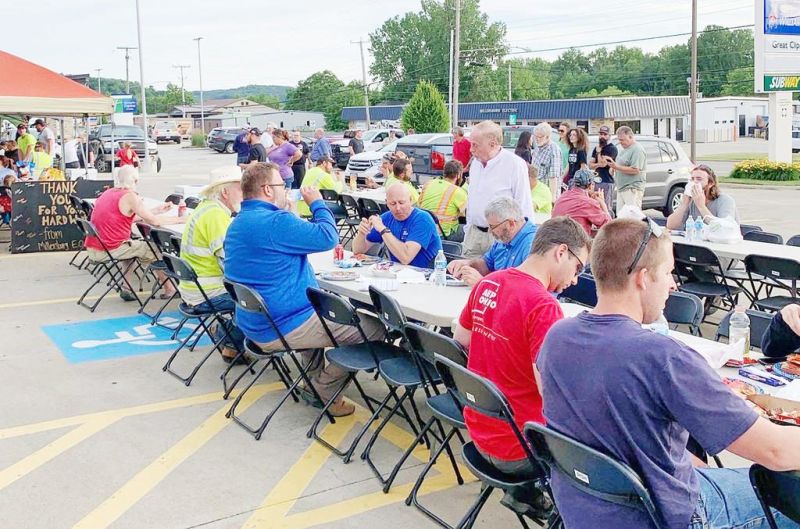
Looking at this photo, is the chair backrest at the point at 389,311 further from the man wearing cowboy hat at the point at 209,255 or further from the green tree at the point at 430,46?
the green tree at the point at 430,46

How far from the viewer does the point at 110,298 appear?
29.5 ft

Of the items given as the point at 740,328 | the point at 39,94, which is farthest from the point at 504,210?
the point at 39,94

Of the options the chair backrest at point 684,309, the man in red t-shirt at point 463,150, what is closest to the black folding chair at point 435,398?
the chair backrest at point 684,309

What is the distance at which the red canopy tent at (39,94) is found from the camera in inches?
440

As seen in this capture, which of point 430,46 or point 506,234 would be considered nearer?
point 506,234

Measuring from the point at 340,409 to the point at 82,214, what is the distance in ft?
25.2

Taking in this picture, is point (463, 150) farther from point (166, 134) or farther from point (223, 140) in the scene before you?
point (166, 134)

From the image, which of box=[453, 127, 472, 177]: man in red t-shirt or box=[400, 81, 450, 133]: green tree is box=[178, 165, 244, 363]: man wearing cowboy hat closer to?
box=[453, 127, 472, 177]: man in red t-shirt

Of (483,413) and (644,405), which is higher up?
(644,405)

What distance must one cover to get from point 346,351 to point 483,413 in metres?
2.00

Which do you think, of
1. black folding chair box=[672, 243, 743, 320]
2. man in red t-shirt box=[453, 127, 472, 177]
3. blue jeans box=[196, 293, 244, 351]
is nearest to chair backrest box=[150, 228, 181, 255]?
blue jeans box=[196, 293, 244, 351]

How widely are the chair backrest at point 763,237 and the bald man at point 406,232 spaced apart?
10.1 feet

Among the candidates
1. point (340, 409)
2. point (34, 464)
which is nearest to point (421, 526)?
point (340, 409)

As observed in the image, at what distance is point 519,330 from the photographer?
3225 mm
